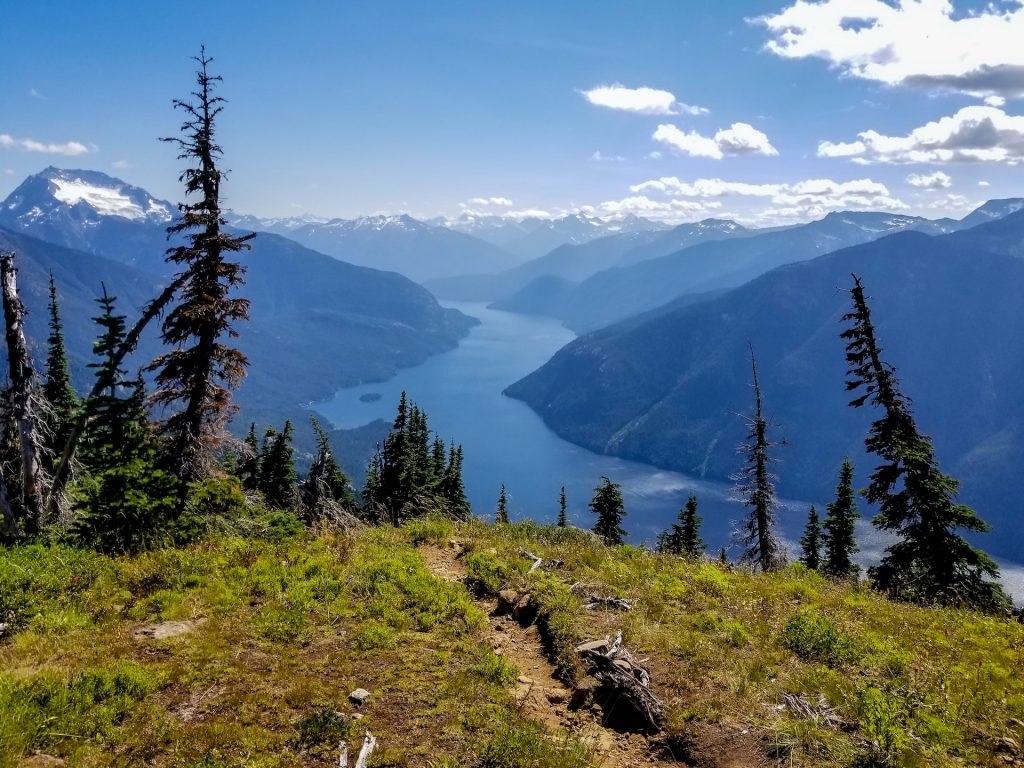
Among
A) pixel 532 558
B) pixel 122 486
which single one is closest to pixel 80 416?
pixel 122 486

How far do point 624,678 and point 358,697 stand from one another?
160 inches

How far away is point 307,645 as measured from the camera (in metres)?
9.32

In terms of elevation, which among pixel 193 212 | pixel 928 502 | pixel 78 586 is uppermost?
pixel 193 212

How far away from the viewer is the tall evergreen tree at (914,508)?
73.9 ft

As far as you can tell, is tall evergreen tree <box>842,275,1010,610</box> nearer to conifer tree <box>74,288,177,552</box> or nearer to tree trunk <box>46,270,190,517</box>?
conifer tree <box>74,288,177,552</box>

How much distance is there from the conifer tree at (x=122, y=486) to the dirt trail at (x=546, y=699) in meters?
8.02

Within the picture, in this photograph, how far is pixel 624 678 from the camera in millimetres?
8398

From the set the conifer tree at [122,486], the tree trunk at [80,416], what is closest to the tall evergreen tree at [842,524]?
the conifer tree at [122,486]

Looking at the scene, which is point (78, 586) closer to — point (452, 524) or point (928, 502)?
point (452, 524)

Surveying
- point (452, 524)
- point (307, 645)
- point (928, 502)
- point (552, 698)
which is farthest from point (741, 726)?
point (928, 502)

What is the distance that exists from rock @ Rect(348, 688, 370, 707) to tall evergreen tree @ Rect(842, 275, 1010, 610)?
863 inches

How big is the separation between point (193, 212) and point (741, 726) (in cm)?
1959

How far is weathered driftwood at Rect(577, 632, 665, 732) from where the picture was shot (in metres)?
8.02

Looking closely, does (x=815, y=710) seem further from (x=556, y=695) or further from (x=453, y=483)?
(x=453, y=483)
